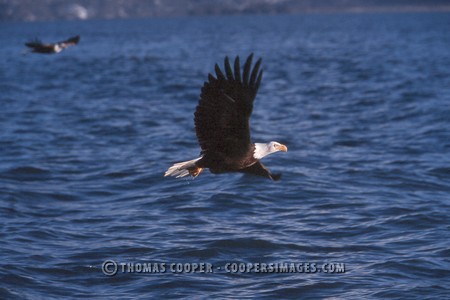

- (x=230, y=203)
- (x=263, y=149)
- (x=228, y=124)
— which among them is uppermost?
(x=230, y=203)

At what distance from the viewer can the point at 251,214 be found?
11.8 m

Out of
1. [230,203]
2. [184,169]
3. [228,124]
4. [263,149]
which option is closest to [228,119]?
[228,124]

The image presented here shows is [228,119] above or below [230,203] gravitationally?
below

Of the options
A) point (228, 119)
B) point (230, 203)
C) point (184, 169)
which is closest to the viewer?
point (228, 119)

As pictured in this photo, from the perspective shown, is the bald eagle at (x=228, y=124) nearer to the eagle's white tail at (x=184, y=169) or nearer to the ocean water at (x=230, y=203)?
the eagle's white tail at (x=184, y=169)

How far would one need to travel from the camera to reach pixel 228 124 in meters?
7.86

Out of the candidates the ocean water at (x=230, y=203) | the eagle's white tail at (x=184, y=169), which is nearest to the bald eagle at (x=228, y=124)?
the eagle's white tail at (x=184, y=169)

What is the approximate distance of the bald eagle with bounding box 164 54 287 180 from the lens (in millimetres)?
7406

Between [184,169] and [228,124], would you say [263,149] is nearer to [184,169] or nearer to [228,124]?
[228,124]

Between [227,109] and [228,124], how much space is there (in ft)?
0.84

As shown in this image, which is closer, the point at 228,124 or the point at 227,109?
the point at 227,109

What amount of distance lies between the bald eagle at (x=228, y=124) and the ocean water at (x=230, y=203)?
→ 136cm

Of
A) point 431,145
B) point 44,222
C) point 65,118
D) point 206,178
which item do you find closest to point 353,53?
point 65,118

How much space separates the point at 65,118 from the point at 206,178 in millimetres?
9067
